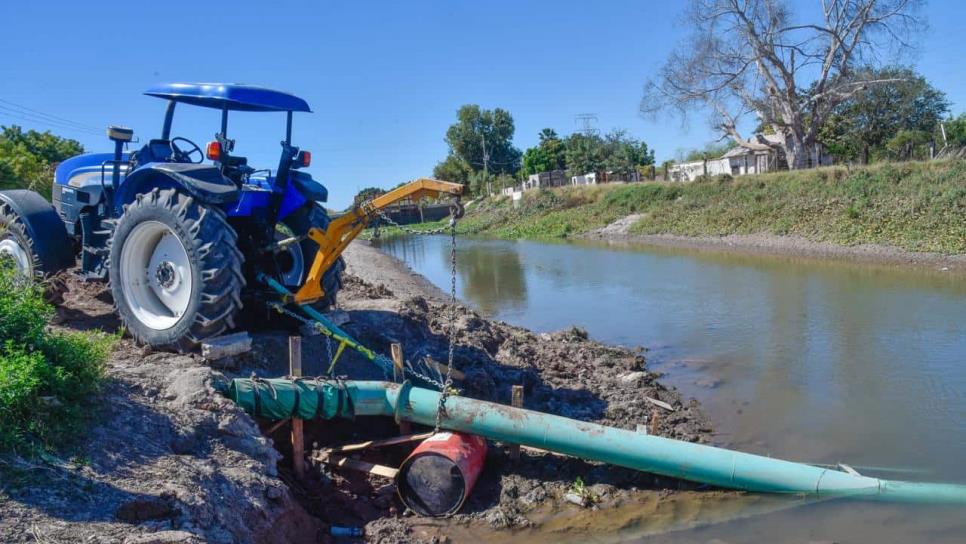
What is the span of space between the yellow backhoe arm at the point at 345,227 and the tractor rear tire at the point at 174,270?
693mm

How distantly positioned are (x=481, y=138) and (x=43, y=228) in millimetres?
68879

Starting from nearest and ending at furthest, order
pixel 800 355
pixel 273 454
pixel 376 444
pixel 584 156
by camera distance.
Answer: pixel 273 454
pixel 376 444
pixel 800 355
pixel 584 156

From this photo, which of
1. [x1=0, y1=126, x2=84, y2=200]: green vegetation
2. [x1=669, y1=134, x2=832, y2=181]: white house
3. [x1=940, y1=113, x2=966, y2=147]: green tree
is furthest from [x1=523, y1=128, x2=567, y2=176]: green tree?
[x1=0, y1=126, x2=84, y2=200]: green vegetation

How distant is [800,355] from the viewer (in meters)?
10.1

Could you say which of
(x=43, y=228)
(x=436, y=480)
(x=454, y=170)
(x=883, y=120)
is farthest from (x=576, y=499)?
(x=454, y=170)

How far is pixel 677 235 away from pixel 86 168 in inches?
1040

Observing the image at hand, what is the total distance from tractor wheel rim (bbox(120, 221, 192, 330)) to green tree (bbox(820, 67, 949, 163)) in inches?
1628

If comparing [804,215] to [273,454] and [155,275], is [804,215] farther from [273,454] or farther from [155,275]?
[273,454]

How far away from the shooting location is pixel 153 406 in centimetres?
493

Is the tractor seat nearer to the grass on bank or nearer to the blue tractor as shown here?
the blue tractor

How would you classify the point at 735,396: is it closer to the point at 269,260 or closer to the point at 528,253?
the point at 269,260

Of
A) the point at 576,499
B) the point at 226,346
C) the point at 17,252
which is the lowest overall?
the point at 576,499

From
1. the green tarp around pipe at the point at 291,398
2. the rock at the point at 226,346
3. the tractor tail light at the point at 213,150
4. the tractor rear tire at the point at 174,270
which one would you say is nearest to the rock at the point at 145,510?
the green tarp around pipe at the point at 291,398

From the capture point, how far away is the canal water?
5355mm
